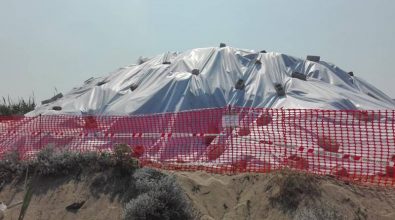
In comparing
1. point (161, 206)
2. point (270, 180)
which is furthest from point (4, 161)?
point (270, 180)

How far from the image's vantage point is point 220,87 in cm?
1240

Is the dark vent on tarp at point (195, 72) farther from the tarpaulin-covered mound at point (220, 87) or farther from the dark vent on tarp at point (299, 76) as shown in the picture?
the dark vent on tarp at point (299, 76)

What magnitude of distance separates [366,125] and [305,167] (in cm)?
159

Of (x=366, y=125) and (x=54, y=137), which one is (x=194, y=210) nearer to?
(x=366, y=125)

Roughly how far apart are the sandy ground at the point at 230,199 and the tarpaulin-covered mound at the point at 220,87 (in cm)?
437

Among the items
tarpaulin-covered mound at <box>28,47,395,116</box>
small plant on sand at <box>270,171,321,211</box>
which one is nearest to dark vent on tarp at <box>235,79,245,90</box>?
tarpaulin-covered mound at <box>28,47,395,116</box>

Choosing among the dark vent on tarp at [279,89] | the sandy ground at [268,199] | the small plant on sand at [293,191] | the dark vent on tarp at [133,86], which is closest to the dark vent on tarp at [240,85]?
the dark vent on tarp at [279,89]

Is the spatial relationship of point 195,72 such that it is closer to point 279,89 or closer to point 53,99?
point 279,89

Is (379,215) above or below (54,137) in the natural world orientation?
above

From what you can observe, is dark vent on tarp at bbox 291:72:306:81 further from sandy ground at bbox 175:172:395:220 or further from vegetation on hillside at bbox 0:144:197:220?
vegetation on hillside at bbox 0:144:197:220

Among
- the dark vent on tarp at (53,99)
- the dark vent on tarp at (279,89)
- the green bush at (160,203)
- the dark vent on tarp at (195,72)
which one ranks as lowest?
the dark vent on tarp at (53,99)

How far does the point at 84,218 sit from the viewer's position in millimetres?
6941

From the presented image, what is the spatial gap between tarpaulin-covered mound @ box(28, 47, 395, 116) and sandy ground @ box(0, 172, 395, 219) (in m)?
4.37

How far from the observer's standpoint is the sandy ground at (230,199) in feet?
19.0
